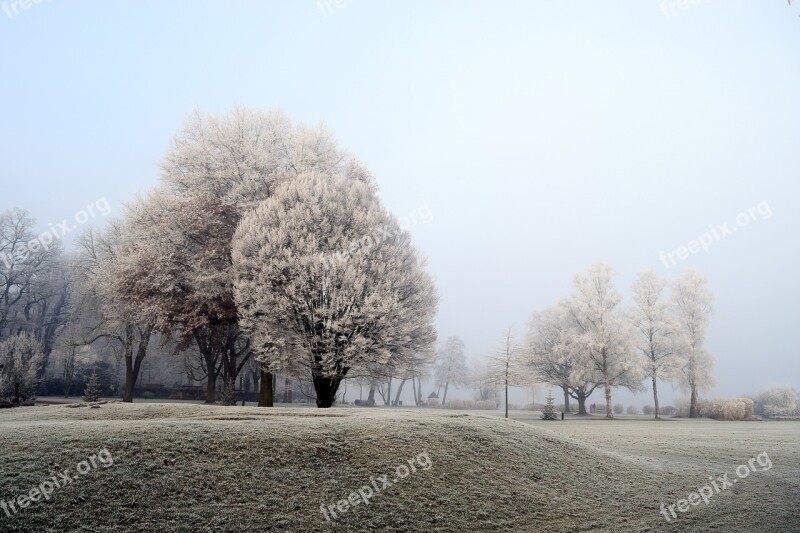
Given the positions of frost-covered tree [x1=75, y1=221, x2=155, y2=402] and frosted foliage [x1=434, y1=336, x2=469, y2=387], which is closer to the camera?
frost-covered tree [x1=75, y1=221, x2=155, y2=402]

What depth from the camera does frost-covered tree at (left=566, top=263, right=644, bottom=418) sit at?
181ft

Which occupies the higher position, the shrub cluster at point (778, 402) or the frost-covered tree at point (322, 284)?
the frost-covered tree at point (322, 284)

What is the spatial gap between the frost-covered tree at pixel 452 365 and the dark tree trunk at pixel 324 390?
65.0 meters

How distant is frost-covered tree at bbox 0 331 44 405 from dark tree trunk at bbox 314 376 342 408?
22.2 metres

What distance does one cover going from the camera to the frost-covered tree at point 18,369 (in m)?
35.4

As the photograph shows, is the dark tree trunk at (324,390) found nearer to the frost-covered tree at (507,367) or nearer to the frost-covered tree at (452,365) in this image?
the frost-covered tree at (507,367)

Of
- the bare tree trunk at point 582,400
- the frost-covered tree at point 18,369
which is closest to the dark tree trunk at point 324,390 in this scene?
the frost-covered tree at point 18,369

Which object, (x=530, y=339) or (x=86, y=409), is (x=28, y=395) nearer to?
(x=86, y=409)

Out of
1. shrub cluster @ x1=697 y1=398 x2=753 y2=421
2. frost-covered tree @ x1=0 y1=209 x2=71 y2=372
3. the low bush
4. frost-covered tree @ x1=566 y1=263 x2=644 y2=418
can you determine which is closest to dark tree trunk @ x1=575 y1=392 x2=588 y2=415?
frost-covered tree @ x1=566 y1=263 x2=644 y2=418

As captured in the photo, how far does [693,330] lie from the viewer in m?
61.5

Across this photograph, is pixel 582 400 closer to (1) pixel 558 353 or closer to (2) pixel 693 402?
(1) pixel 558 353

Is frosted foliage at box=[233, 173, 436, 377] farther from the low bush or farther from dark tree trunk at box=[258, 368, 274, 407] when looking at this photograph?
the low bush

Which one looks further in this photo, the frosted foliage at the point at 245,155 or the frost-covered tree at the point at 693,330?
the frost-covered tree at the point at 693,330

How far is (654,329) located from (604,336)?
8.49m
